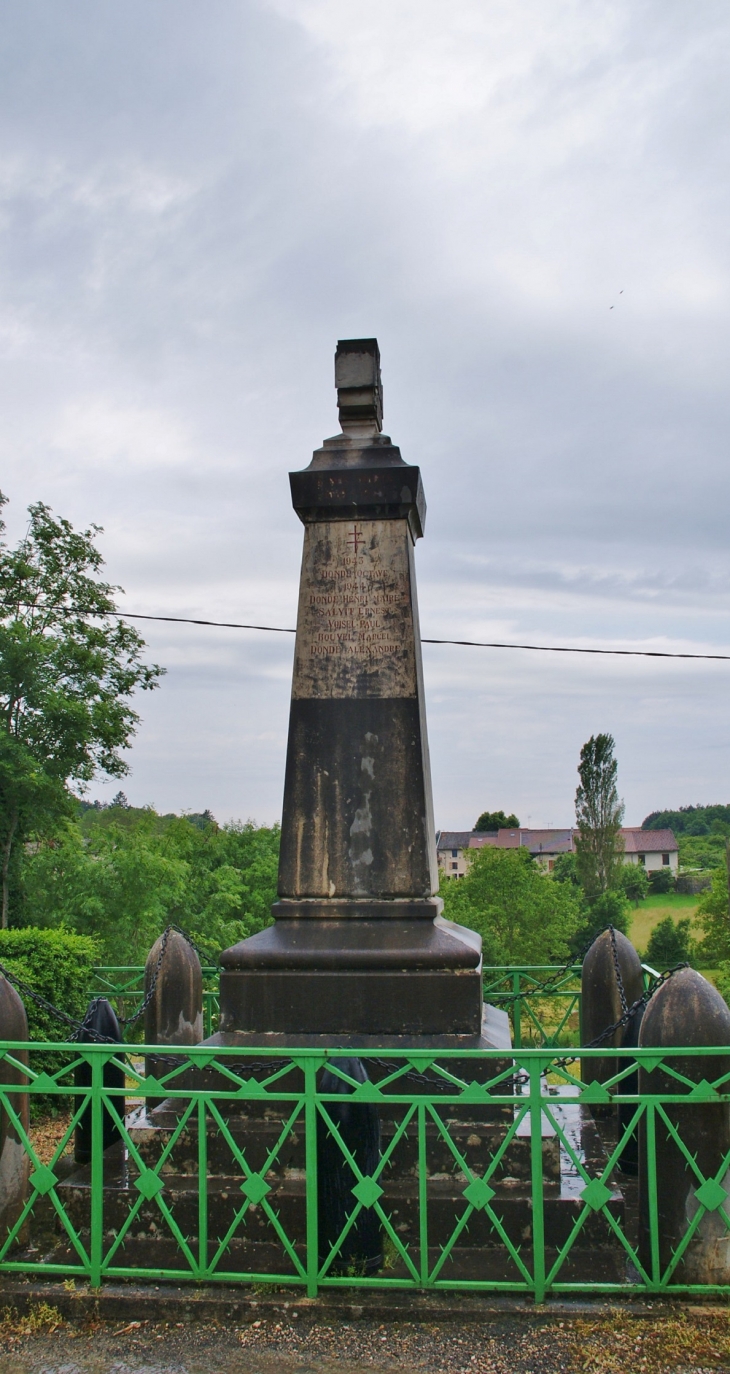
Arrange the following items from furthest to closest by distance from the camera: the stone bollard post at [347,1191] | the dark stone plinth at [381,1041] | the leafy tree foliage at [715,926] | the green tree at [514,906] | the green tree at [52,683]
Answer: the leafy tree foliage at [715,926], the green tree at [514,906], the green tree at [52,683], the dark stone plinth at [381,1041], the stone bollard post at [347,1191]

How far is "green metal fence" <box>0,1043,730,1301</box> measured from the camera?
3.76m

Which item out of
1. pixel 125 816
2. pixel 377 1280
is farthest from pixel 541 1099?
pixel 125 816

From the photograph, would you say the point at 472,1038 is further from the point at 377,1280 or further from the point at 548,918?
the point at 548,918

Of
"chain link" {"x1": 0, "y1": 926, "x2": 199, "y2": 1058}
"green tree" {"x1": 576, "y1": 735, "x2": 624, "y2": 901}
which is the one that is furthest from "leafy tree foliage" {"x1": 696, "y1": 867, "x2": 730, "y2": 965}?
"chain link" {"x1": 0, "y1": 926, "x2": 199, "y2": 1058}

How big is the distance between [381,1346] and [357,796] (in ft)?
9.14

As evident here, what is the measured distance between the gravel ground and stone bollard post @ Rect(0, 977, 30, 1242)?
1.79 ft

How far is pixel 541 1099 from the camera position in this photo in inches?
147

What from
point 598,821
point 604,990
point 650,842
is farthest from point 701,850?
point 604,990

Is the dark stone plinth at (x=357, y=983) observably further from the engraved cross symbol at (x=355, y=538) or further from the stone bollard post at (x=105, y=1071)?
the engraved cross symbol at (x=355, y=538)

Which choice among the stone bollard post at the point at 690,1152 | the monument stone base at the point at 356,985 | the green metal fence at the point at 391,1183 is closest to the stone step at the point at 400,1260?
the green metal fence at the point at 391,1183

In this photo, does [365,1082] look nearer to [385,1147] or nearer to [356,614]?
[385,1147]

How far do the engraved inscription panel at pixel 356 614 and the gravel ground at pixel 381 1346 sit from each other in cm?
324

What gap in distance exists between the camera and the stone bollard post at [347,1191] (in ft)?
12.9

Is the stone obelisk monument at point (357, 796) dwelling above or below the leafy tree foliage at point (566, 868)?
above
